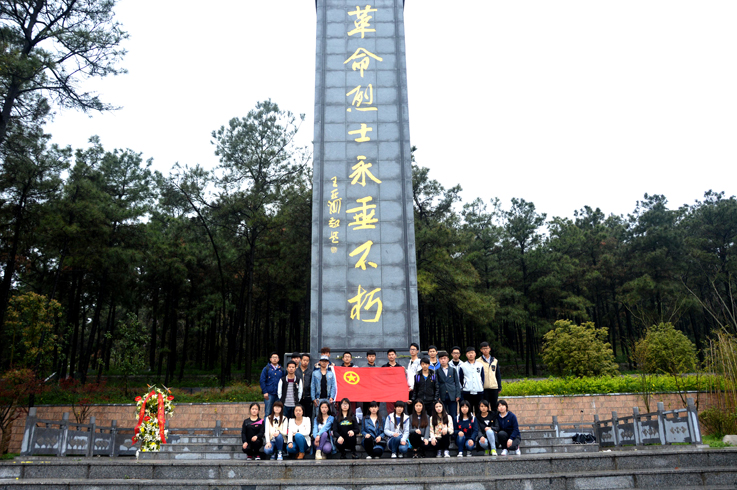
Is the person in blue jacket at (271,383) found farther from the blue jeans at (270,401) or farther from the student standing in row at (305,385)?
the student standing in row at (305,385)

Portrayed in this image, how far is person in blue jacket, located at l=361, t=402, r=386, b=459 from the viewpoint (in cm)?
589

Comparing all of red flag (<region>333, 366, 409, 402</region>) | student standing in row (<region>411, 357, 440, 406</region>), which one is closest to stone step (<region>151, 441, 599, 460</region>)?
red flag (<region>333, 366, 409, 402</region>)

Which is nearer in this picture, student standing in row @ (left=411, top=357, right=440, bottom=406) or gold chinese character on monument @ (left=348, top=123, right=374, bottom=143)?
student standing in row @ (left=411, top=357, right=440, bottom=406)

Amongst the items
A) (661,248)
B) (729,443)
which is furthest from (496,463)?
(661,248)

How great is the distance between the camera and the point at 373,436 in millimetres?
5980

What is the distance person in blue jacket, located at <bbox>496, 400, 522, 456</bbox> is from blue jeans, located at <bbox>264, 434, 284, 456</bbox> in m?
2.53

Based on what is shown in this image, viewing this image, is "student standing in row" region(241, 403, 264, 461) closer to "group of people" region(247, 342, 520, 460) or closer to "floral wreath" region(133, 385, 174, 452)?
"group of people" region(247, 342, 520, 460)

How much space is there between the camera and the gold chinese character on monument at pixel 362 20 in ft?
39.2

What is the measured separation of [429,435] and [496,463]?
1.02m

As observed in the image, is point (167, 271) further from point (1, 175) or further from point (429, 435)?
point (429, 435)

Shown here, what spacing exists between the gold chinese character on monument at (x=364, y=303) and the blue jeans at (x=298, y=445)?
13.4ft

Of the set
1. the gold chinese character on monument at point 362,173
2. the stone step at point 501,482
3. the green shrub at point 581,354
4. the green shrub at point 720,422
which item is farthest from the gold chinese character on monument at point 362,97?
the green shrub at point 581,354

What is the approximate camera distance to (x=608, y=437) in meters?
8.55

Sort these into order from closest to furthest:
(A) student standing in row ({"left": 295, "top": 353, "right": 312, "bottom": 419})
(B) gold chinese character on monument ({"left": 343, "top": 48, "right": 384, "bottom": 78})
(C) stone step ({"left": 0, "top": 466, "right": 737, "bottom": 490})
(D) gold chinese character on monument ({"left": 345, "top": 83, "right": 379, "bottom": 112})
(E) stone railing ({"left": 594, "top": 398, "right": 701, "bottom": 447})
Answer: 1. (C) stone step ({"left": 0, "top": 466, "right": 737, "bottom": 490})
2. (E) stone railing ({"left": 594, "top": 398, "right": 701, "bottom": 447})
3. (A) student standing in row ({"left": 295, "top": 353, "right": 312, "bottom": 419})
4. (D) gold chinese character on monument ({"left": 345, "top": 83, "right": 379, "bottom": 112})
5. (B) gold chinese character on monument ({"left": 343, "top": 48, "right": 384, "bottom": 78})
